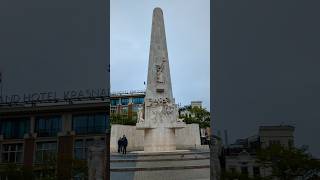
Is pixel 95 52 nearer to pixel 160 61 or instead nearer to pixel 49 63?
pixel 49 63

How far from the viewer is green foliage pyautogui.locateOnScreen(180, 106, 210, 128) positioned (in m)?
2.04

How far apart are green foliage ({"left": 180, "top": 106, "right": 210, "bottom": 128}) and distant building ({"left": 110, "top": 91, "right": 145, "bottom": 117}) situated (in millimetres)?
271

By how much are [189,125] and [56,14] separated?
166 centimetres

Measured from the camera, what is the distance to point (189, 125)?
2.04 metres

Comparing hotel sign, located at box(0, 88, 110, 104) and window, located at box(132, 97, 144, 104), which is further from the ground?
hotel sign, located at box(0, 88, 110, 104)

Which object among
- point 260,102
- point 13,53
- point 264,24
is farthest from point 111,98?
point 13,53

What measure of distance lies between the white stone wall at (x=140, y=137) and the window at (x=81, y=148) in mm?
593

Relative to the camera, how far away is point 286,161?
92.3 inches

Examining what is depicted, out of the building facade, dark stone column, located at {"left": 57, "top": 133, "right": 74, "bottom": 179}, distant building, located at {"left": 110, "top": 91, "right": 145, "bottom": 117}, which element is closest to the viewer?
distant building, located at {"left": 110, "top": 91, "right": 145, "bottom": 117}

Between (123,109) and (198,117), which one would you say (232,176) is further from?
(123,109)

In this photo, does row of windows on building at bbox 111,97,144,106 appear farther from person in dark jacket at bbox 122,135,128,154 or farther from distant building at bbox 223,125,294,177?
distant building at bbox 223,125,294,177

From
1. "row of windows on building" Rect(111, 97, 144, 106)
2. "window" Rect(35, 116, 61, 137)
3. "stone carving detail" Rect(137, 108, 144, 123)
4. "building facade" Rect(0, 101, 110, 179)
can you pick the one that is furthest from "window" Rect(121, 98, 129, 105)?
"window" Rect(35, 116, 61, 137)

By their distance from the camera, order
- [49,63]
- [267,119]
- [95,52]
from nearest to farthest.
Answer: [267,119] → [95,52] → [49,63]

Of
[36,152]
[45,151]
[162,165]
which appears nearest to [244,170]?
[162,165]
